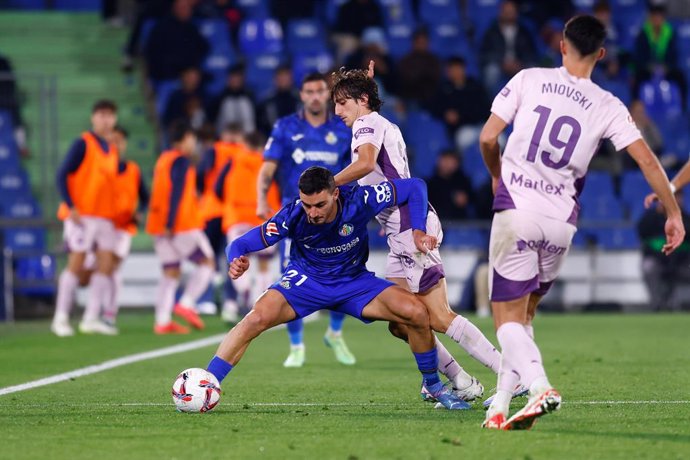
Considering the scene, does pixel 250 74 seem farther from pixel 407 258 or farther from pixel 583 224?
pixel 407 258

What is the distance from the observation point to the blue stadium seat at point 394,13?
23500 millimetres

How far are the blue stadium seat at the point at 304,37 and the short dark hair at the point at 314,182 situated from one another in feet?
50.1

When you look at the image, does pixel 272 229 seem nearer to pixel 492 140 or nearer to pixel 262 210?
pixel 492 140

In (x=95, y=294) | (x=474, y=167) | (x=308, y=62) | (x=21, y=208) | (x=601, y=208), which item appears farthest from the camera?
(x=308, y=62)

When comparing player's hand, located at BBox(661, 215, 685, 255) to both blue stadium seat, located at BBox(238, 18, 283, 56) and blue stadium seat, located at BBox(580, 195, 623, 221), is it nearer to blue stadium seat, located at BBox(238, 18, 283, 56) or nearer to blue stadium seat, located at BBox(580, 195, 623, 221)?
blue stadium seat, located at BBox(580, 195, 623, 221)

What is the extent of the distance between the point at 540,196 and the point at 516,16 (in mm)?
16691

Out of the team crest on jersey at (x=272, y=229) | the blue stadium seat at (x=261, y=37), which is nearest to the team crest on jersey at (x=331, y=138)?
the team crest on jersey at (x=272, y=229)

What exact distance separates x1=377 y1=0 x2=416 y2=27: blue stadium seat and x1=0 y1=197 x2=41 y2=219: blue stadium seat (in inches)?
279

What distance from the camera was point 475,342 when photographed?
27.4ft

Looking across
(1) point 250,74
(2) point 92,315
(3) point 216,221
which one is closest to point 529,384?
(2) point 92,315

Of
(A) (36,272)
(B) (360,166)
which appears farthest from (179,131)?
(B) (360,166)

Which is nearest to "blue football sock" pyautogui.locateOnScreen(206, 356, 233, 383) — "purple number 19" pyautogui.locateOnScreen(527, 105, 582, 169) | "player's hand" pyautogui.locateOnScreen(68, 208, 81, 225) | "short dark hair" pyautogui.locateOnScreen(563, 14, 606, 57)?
"purple number 19" pyautogui.locateOnScreen(527, 105, 582, 169)

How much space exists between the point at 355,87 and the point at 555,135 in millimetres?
2175

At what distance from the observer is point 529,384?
6695 mm
